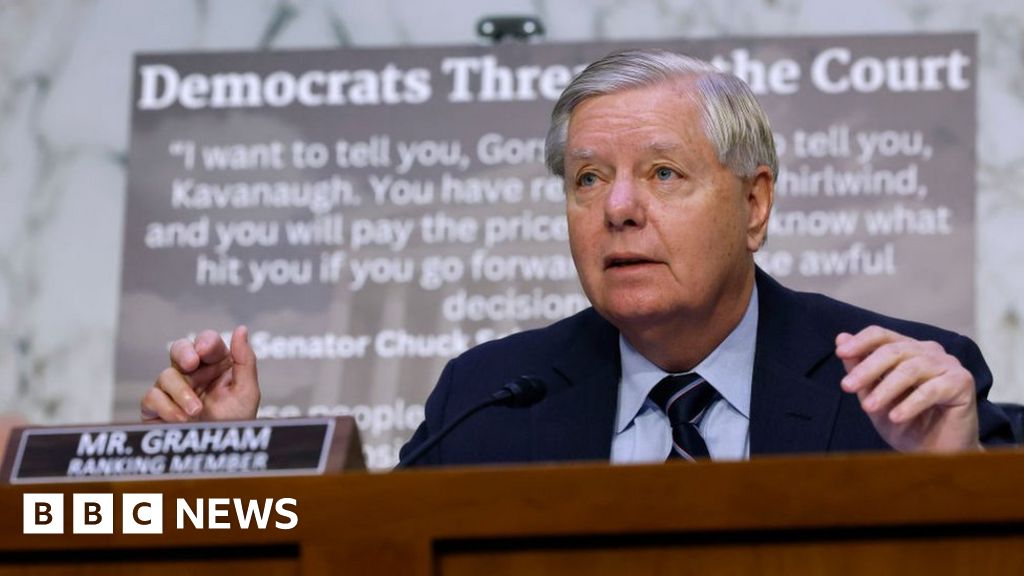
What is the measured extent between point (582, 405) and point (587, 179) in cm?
34

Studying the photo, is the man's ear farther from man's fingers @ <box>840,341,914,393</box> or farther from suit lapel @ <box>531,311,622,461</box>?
man's fingers @ <box>840,341,914,393</box>

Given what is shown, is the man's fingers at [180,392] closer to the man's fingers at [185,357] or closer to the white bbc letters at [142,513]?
the man's fingers at [185,357]

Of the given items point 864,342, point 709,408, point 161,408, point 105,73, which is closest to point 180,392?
point 161,408

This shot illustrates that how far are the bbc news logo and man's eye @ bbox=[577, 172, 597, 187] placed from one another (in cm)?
107

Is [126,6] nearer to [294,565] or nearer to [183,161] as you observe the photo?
[183,161]

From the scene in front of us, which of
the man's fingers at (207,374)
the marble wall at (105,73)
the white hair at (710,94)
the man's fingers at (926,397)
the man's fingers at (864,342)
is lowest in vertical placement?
the man's fingers at (926,397)

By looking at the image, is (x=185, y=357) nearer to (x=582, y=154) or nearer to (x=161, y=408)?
(x=161, y=408)

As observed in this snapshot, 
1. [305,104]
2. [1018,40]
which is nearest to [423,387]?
[305,104]

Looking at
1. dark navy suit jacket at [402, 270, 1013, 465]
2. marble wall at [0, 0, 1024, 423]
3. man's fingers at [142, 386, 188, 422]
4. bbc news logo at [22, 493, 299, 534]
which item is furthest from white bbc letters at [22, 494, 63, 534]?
marble wall at [0, 0, 1024, 423]

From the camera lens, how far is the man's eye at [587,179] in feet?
7.55

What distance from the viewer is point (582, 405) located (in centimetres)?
225

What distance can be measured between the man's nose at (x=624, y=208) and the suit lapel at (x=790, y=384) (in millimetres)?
268

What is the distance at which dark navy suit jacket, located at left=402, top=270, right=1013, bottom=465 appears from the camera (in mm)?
2127

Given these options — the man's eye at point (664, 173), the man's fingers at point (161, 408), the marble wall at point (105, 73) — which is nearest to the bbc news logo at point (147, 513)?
the man's fingers at point (161, 408)
